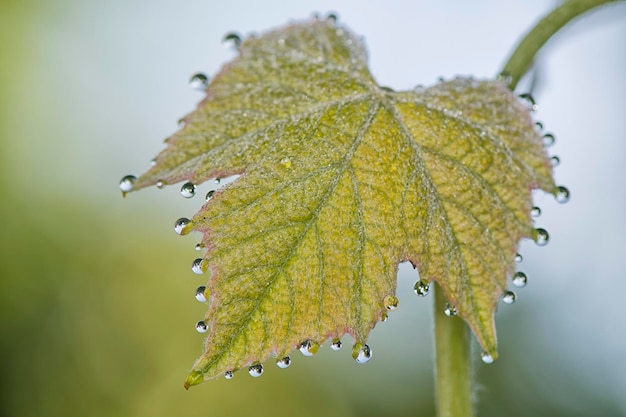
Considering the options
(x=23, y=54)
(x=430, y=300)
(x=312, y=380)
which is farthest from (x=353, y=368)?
(x=430, y=300)

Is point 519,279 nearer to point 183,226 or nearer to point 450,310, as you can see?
point 450,310

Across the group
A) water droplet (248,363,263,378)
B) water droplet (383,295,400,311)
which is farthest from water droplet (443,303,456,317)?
water droplet (248,363,263,378)

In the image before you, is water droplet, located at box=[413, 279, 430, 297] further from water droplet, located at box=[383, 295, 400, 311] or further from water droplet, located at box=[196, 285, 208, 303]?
water droplet, located at box=[196, 285, 208, 303]

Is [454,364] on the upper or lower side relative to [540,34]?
lower

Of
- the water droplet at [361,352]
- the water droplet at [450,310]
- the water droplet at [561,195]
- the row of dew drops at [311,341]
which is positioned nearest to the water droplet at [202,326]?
the row of dew drops at [311,341]

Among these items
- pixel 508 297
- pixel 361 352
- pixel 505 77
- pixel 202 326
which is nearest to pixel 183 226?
pixel 202 326

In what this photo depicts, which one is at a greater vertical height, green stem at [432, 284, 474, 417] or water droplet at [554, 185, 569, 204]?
water droplet at [554, 185, 569, 204]

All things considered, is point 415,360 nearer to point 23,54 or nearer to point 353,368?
point 353,368
